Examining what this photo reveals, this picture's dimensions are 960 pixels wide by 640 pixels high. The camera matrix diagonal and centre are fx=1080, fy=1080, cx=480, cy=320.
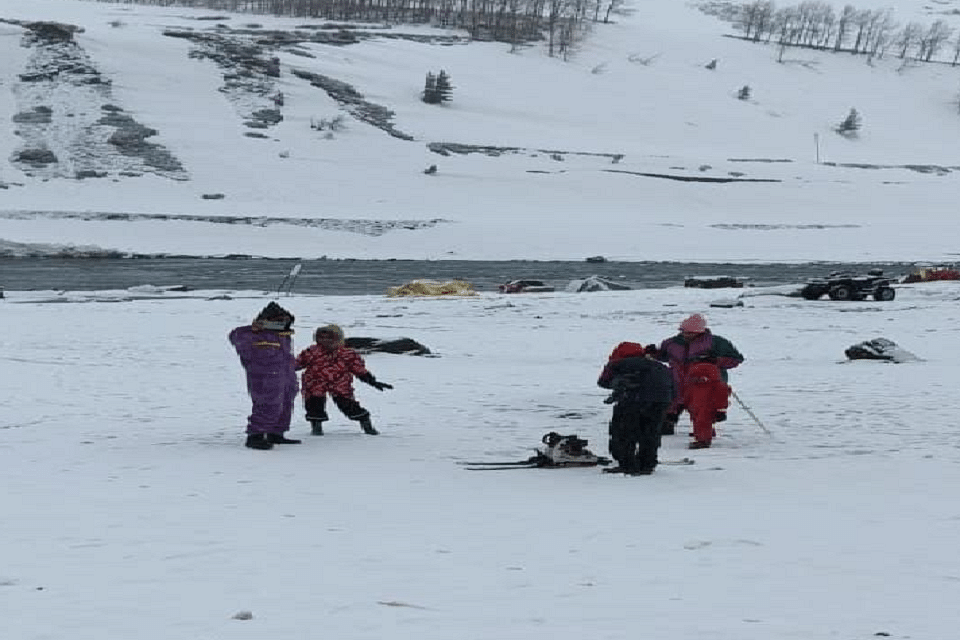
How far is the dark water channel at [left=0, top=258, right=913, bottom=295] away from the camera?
33.3 meters

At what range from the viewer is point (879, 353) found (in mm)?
16922

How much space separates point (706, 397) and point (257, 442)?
4.32 meters

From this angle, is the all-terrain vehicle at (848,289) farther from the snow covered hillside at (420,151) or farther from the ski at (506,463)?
the snow covered hillside at (420,151)

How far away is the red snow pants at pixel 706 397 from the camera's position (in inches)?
416

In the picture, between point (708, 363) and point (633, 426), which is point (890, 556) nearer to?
point (633, 426)

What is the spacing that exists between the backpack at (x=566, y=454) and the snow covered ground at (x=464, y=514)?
31 cm

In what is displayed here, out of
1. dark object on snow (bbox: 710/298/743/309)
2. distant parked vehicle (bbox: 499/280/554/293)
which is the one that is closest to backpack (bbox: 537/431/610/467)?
dark object on snow (bbox: 710/298/743/309)

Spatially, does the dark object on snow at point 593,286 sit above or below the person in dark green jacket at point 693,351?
below

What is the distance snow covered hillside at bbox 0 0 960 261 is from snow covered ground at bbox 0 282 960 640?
31782 mm

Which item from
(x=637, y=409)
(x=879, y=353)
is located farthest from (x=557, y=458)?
(x=879, y=353)

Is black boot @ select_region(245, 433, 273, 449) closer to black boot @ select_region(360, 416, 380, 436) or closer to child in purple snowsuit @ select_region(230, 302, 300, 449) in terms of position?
child in purple snowsuit @ select_region(230, 302, 300, 449)

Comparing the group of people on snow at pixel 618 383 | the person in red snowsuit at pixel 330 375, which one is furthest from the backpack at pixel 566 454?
the person in red snowsuit at pixel 330 375

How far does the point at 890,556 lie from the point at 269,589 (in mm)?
3434

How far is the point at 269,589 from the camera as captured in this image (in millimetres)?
5289
